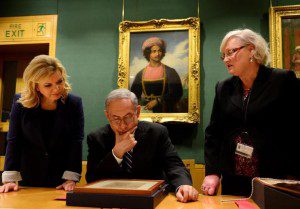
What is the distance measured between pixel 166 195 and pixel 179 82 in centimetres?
239

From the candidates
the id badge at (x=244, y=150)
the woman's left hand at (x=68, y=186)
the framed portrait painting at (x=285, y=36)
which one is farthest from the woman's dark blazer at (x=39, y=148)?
the framed portrait painting at (x=285, y=36)

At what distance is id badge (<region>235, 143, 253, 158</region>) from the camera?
6.25 ft

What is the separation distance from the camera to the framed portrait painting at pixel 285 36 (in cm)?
377

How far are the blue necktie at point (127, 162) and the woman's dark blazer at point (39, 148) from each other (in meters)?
0.41

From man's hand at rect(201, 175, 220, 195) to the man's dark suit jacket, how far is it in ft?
0.55

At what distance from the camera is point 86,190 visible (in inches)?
55.4

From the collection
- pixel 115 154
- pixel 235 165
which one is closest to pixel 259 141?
pixel 235 165

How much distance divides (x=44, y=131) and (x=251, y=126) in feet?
4.68

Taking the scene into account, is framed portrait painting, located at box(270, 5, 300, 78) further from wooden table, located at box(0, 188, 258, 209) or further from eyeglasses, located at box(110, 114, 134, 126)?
wooden table, located at box(0, 188, 258, 209)

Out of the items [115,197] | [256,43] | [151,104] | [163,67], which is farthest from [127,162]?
[163,67]

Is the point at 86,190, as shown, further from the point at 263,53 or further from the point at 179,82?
the point at 179,82

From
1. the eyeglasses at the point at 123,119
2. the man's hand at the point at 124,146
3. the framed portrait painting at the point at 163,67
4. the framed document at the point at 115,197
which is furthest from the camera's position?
the framed portrait painting at the point at 163,67

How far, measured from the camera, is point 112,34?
433 cm

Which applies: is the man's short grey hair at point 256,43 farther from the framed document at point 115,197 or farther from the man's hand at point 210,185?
the framed document at point 115,197
